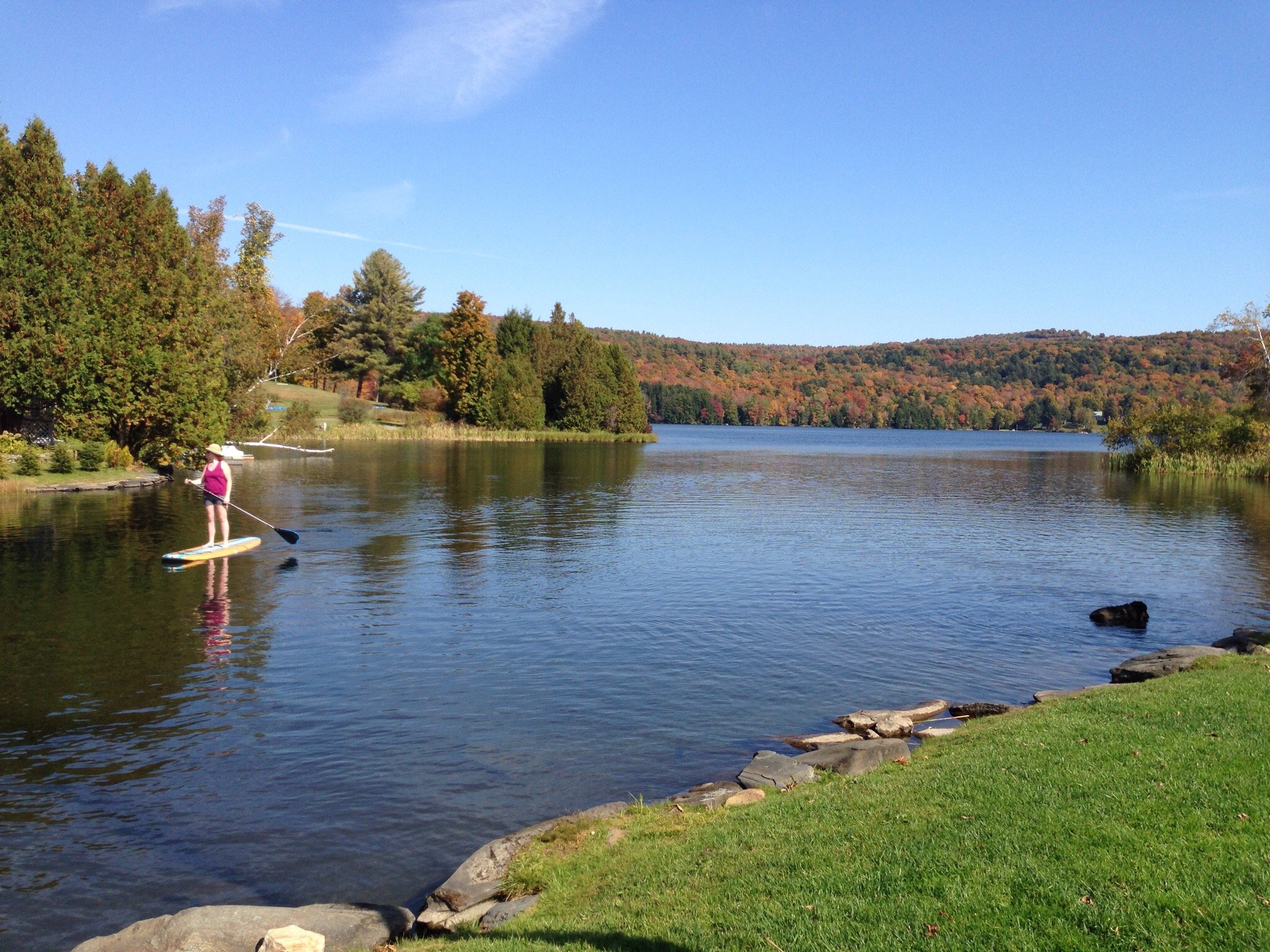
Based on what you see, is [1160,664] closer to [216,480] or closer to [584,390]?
[216,480]

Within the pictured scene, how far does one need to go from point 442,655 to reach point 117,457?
2994 centimetres

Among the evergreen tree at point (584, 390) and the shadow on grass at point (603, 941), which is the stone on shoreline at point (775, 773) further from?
the evergreen tree at point (584, 390)

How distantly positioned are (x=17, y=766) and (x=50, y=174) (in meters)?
31.8

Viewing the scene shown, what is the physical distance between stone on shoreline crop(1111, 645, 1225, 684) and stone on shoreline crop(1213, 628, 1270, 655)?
575 mm

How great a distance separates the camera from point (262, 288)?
66375mm

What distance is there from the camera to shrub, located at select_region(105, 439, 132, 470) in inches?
1481

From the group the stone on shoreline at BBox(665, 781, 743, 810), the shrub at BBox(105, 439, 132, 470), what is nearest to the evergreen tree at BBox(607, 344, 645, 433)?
the shrub at BBox(105, 439, 132, 470)

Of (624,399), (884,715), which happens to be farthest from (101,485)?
(624,399)

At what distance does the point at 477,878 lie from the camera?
7375 mm

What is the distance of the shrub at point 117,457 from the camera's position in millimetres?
37625

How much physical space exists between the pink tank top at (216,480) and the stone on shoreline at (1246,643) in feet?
70.0

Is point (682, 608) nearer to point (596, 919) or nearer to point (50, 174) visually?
point (596, 919)

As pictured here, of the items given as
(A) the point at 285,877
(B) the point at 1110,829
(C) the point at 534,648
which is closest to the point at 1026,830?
(B) the point at 1110,829

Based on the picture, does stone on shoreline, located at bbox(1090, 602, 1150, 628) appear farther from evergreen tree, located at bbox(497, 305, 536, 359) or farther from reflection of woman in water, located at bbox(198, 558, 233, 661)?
evergreen tree, located at bbox(497, 305, 536, 359)
